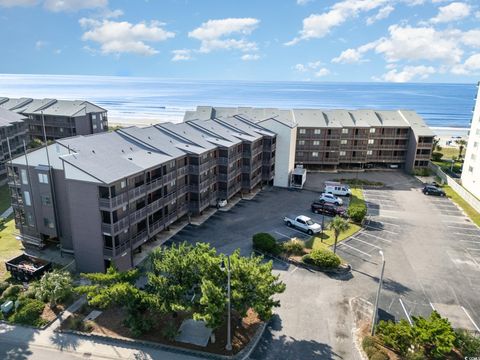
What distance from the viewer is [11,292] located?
31.7 metres

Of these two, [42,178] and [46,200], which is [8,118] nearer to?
[42,178]

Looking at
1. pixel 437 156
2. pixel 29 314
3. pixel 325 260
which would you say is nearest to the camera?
pixel 29 314

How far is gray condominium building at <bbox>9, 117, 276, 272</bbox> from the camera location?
34.0 meters

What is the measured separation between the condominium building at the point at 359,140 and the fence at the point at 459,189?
4.47 metres

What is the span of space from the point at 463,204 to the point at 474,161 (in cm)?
1300

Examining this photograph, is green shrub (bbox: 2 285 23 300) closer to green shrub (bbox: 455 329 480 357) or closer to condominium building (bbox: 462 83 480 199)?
green shrub (bbox: 455 329 480 357)

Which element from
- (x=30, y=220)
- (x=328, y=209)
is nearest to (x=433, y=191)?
(x=328, y=209)

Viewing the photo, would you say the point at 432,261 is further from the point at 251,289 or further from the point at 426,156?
the point at 426,156

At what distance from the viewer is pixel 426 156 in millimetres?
80375

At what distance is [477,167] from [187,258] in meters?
64.8

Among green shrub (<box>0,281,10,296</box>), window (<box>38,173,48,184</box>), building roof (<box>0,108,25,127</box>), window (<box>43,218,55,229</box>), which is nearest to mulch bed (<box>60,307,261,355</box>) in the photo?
green shrub (<box>0,281,10,296</box>)

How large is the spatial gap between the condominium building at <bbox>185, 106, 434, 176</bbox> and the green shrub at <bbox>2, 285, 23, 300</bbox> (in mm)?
57335

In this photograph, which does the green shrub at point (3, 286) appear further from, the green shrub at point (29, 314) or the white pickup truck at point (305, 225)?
the white pickup truck at point (305, 225)

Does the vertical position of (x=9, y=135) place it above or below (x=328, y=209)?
above
